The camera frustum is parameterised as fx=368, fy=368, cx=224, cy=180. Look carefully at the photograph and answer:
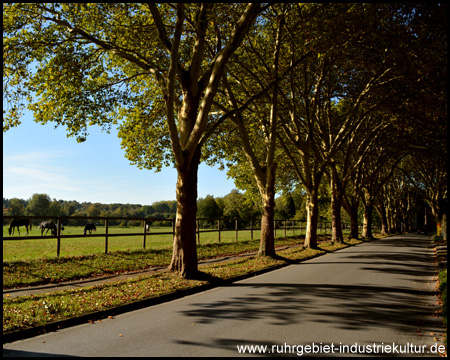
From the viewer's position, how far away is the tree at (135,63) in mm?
10250

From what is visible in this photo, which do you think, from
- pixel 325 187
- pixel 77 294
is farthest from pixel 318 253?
pixel 325 187

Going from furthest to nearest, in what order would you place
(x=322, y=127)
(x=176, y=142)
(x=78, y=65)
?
(x=322, y=127) < (x=78, y=65) < (x=176, y=142)

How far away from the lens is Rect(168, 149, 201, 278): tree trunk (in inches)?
413

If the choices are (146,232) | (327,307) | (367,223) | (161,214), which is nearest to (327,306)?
(327,307)

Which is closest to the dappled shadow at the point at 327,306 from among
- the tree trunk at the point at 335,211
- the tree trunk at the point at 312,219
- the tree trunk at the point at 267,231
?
the tree trunk at the point at 267,231

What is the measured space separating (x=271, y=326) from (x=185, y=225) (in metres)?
5.04

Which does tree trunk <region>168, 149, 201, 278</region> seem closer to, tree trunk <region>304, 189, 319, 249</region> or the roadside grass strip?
the roadside grass strip

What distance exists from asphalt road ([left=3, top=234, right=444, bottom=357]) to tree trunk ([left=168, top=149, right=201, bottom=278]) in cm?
145

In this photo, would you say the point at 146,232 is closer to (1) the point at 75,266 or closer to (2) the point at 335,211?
(1) the point at 75,266

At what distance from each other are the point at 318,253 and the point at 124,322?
564 inches

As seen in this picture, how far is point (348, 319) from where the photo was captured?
21.5ft

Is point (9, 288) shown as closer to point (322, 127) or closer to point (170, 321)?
point (170, 321)

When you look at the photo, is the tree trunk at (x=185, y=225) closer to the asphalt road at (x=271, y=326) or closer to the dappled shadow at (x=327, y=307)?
the asphalt road at (x=271, y=326)

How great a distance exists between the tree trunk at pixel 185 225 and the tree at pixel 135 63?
0.03 meters
